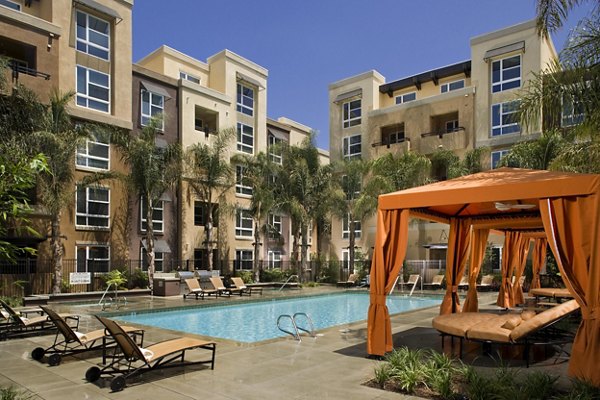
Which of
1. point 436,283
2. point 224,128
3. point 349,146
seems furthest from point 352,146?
point 436,283

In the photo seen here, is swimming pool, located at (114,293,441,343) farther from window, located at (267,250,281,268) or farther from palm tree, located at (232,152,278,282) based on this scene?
window, located at (267,250,281,268)

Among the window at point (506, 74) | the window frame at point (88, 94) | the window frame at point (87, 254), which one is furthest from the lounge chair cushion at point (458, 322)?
the window at point (506, 74)

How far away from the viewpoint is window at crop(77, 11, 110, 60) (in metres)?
25.6

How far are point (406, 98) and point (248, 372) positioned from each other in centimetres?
3275

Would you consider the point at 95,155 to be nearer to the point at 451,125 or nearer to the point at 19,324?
the point at 19,324

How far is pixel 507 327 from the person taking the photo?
7945 mm

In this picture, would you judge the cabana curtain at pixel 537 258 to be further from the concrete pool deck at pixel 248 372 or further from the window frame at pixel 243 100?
the window frame at pixel 243 100

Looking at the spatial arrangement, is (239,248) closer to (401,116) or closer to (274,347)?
(401,116)

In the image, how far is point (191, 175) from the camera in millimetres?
28672

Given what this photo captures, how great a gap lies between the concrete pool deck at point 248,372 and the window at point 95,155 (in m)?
15.9

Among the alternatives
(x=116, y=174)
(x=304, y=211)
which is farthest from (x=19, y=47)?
(x=304, y=211)

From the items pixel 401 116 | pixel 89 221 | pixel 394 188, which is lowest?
pixel 89 221

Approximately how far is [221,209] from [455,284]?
777 inches

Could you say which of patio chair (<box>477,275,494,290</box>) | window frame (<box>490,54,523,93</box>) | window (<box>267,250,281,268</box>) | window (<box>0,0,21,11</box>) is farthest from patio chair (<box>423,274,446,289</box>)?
window (<box>0,0,21,11</box>)
